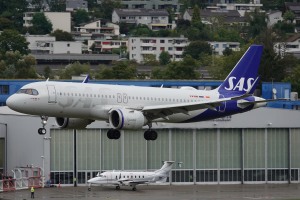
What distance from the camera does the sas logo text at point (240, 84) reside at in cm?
17112

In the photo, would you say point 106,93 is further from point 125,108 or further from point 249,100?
point 249,100

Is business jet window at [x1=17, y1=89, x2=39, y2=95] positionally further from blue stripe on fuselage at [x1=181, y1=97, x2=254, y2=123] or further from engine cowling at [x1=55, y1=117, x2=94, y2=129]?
blue stripe on fuselage at [x1=181, y1=97, x2=254, y2=123]

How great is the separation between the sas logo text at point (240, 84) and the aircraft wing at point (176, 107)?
10.4 m

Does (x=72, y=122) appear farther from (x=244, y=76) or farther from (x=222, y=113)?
(x=244, y=76)

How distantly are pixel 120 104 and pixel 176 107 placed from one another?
542 cm

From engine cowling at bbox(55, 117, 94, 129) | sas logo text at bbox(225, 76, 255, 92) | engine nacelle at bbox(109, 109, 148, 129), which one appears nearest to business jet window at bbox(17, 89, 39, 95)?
engine cowling at bbox(55, 117, 94, 129)

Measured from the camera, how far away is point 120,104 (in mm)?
157500

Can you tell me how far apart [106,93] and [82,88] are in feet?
9.75

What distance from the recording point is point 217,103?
6275 inches

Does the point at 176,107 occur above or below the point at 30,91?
below

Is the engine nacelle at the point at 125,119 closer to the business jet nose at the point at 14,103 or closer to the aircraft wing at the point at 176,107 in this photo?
the aircraft wing at the point at 176,107

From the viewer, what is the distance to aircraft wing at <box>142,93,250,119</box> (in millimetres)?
158125

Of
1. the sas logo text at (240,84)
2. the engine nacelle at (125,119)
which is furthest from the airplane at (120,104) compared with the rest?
the sas logo text at (240,84)

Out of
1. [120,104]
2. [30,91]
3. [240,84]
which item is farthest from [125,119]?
[240,84]
